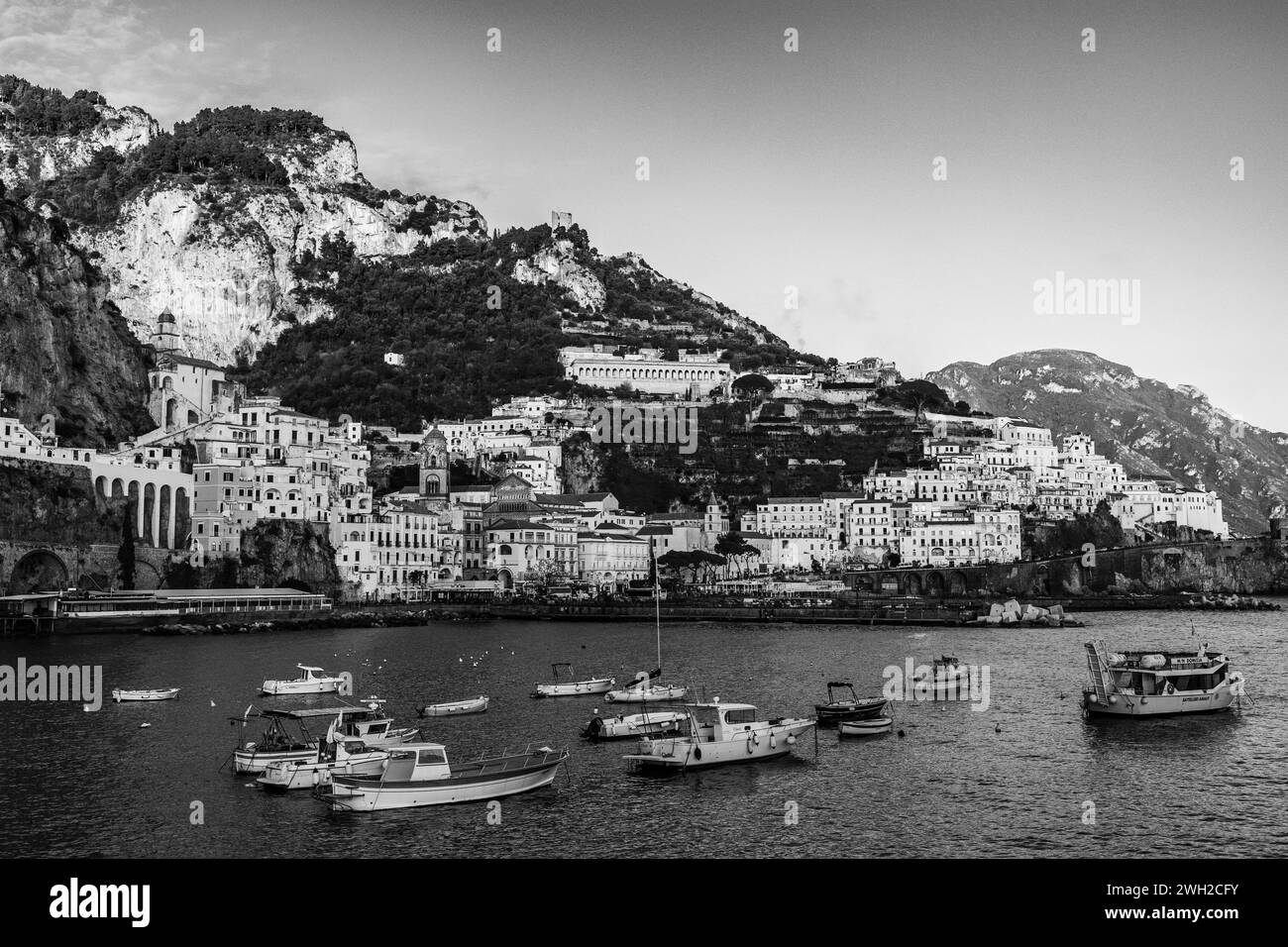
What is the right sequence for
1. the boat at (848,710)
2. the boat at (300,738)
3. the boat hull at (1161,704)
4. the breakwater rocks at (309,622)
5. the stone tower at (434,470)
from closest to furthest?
the boat at (300,738)
the boat at (848,710)
the boat hull at (1161,704)
the breakwater rocks at (309,622)
the stone tower at (434,470)

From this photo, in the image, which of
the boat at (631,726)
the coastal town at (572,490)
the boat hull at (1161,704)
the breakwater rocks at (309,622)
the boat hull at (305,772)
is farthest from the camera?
the coastal town at (572,490)

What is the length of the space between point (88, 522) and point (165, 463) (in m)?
8.41

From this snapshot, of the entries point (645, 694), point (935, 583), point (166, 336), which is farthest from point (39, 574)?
point (935, 583)

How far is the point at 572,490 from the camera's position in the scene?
349 ft

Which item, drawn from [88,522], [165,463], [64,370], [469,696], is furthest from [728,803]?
[64,370]

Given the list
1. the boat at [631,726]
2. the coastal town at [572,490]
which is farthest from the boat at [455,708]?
the coastal town at [572,490]

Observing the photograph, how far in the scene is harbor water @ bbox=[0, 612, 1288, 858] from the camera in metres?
20.2

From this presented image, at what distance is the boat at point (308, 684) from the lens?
38.5 metres

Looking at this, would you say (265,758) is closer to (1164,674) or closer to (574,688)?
(574,688)

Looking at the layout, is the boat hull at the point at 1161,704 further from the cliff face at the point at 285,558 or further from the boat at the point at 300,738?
the cliff face at the point at 285,558

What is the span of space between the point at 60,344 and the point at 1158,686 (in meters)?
70.2

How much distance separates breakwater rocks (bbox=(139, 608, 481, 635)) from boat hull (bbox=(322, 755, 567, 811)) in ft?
136

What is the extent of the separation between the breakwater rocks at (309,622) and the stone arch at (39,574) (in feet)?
23.6

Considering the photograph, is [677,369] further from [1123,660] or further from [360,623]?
[1123,660]
